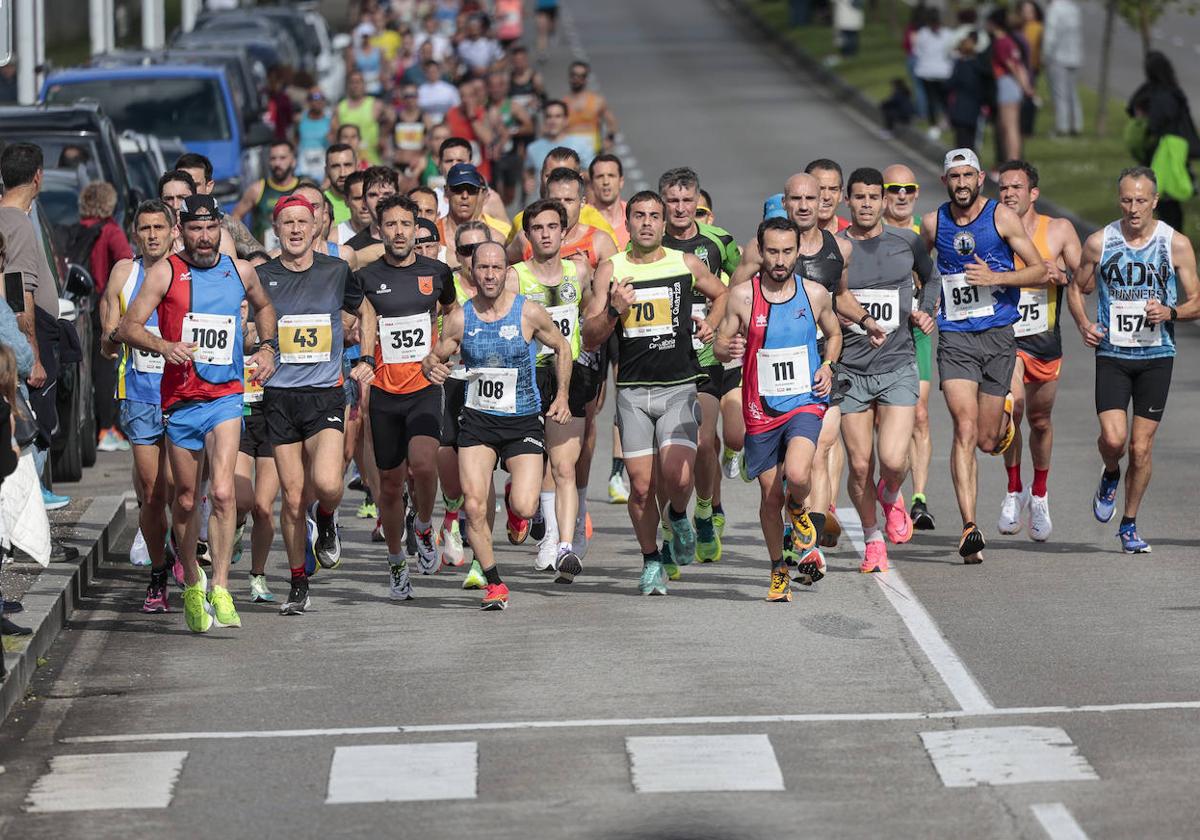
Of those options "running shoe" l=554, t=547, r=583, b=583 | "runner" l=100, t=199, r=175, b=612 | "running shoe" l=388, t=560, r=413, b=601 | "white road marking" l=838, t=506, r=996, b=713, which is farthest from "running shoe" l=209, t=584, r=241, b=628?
"white road marking" l=838, t=506, r=996, b=713

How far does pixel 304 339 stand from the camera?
13359mm

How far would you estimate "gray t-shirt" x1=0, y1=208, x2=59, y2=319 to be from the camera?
14047 millimetres

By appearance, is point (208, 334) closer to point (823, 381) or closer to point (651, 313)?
point (651, 313)

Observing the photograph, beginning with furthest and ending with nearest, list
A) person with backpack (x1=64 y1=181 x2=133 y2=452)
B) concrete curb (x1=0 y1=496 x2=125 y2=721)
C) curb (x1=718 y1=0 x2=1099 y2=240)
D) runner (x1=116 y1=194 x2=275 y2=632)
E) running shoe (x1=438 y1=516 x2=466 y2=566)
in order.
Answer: curb (x1=718 y1=0 x2=1099 y2=240) < person with backpack (x1=64 y1=181 x2=133 y2=452) < running shoe (x1=438 y1=516 x2=466 y2=566) < runner (x1=116 y1=194 x2=275 y2=632) < concrete curb (x1=0 y1=496 x2=125 y2=721)

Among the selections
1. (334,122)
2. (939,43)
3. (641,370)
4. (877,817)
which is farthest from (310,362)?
(939,43)

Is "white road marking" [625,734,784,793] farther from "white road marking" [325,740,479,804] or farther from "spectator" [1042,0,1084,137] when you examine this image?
"spectator" [1042,0,1084,137]

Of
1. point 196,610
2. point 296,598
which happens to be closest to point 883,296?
point 296,598

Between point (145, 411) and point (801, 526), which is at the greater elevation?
point (145, 411)

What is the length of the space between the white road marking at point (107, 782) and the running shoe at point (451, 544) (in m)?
4.70

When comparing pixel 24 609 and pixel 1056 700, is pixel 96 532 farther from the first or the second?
pixel 1056 700

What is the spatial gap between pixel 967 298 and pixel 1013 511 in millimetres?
1227

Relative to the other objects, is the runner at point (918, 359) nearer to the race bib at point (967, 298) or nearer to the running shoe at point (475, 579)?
the race bib at point (967, 298)

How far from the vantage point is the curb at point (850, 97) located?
31.9m

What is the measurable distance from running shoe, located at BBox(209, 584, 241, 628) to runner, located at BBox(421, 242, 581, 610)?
119cm
